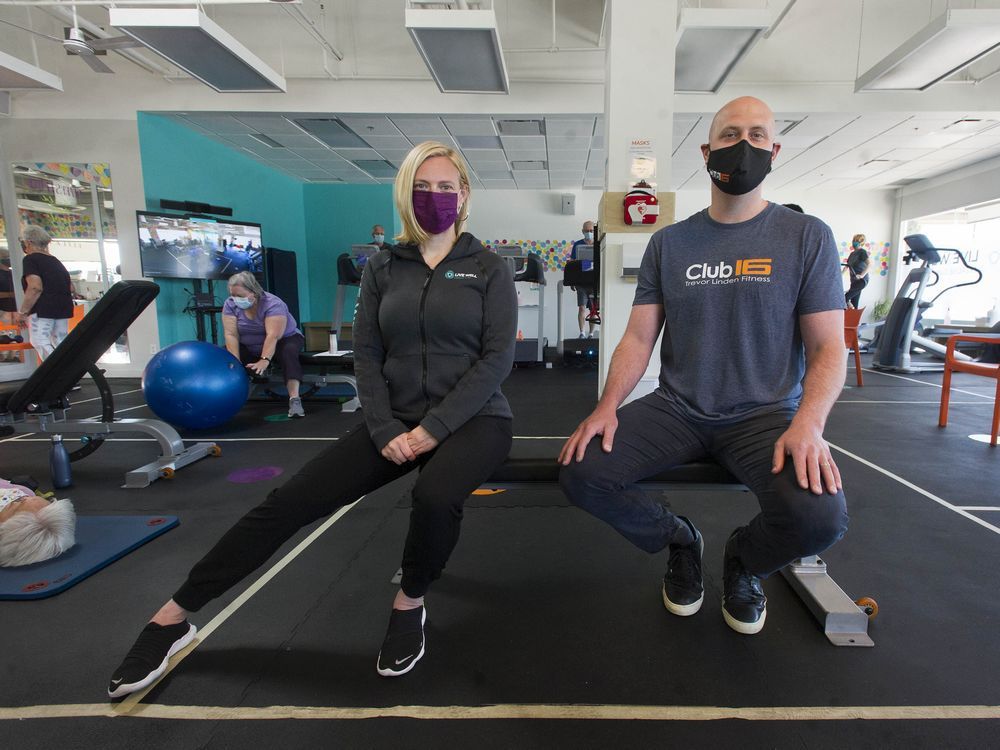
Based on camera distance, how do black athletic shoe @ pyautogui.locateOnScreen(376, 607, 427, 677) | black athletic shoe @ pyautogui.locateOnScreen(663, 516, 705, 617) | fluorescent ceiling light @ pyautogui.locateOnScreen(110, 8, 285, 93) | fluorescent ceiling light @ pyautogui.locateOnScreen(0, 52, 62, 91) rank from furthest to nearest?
fluorescent ceiling light @ pyautogui.locateOnScreen(0, 52, 62, 91) → fluorescent ceiling light @ pyautogui.locateOnScreen(110, 8, 285, 93) → black athletic shoe @ pyautogui.locateOnScreen(663, 516, 705, 617) → black athletic shoe @ pyautogui.locateOnScreen(376, 607, 427, 677)

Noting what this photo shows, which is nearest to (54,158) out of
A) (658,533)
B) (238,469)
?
(238,469)

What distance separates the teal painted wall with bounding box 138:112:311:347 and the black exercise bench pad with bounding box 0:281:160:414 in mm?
3864

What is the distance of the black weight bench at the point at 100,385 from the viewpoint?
7.72ft

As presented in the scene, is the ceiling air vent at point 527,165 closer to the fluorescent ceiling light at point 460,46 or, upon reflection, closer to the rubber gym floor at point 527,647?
the fluorescent ceiling light at point 460,46

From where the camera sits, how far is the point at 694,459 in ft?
4.66

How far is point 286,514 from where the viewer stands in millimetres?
1244

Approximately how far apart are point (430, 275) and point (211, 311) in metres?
5.41

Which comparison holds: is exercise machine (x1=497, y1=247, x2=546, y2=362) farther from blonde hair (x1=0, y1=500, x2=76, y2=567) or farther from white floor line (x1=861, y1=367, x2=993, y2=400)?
blonde hair (x1=0, y1=500, x2=76, y2=567)

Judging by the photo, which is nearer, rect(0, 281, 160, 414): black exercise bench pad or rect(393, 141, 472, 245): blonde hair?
rect(393, 141, 472, 245): blonde hair

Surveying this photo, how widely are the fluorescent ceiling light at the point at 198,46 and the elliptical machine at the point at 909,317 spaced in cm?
639

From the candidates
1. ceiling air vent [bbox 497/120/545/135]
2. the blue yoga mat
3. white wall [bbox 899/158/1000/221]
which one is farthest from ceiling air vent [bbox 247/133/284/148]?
white wall [bbox 899/158/1000/221]

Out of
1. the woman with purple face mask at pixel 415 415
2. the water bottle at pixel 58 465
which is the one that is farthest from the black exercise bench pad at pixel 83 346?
the woman with purple face mask at pixel 415 415

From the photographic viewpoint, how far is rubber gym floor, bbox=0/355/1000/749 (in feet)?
3.58

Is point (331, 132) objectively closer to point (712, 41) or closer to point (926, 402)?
point (712, 41)
